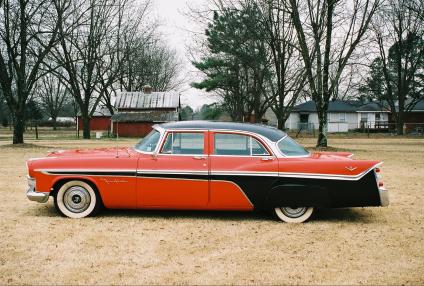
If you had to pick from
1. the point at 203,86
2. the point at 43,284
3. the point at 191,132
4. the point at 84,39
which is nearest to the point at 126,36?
the point at 84,39

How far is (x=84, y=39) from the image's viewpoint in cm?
3534

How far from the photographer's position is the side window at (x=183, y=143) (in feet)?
22.9

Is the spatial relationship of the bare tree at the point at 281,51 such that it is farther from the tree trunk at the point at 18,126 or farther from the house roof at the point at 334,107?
the house roof at the point at 334,107

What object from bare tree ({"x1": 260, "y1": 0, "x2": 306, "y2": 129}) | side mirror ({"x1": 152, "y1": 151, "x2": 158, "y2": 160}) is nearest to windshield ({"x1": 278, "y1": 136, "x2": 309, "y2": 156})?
side mirror ({"x1": 152, "y1": 151, "x2": 158, "y2": 160})

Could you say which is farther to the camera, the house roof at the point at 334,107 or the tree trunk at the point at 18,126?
the house roof at the point at 334,107

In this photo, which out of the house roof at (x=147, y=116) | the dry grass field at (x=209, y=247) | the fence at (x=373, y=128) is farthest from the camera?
the fence at (x=373, y=128)

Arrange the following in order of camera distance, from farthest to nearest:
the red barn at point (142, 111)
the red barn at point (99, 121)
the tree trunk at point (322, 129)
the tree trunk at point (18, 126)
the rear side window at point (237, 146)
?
the red barn at point (99, 121) < the red barn at point (142, 111) < the tree trunk at point (18, 126) < the tree trunk at point (322, 129) < the rear side window at point (237, 146)

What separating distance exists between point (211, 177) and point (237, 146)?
650 mm

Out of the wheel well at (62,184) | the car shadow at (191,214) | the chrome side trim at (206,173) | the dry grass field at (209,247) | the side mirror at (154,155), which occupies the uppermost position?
the side mirror at (154,155)

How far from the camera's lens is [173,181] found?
6777 millimetres

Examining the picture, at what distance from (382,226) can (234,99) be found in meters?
32.4

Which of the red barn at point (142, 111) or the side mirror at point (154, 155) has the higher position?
the red barn at point (142, 111)

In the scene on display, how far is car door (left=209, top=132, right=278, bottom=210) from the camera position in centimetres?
673

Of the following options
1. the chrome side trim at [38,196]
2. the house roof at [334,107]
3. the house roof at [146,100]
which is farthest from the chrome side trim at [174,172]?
the house roof at [334,107]
